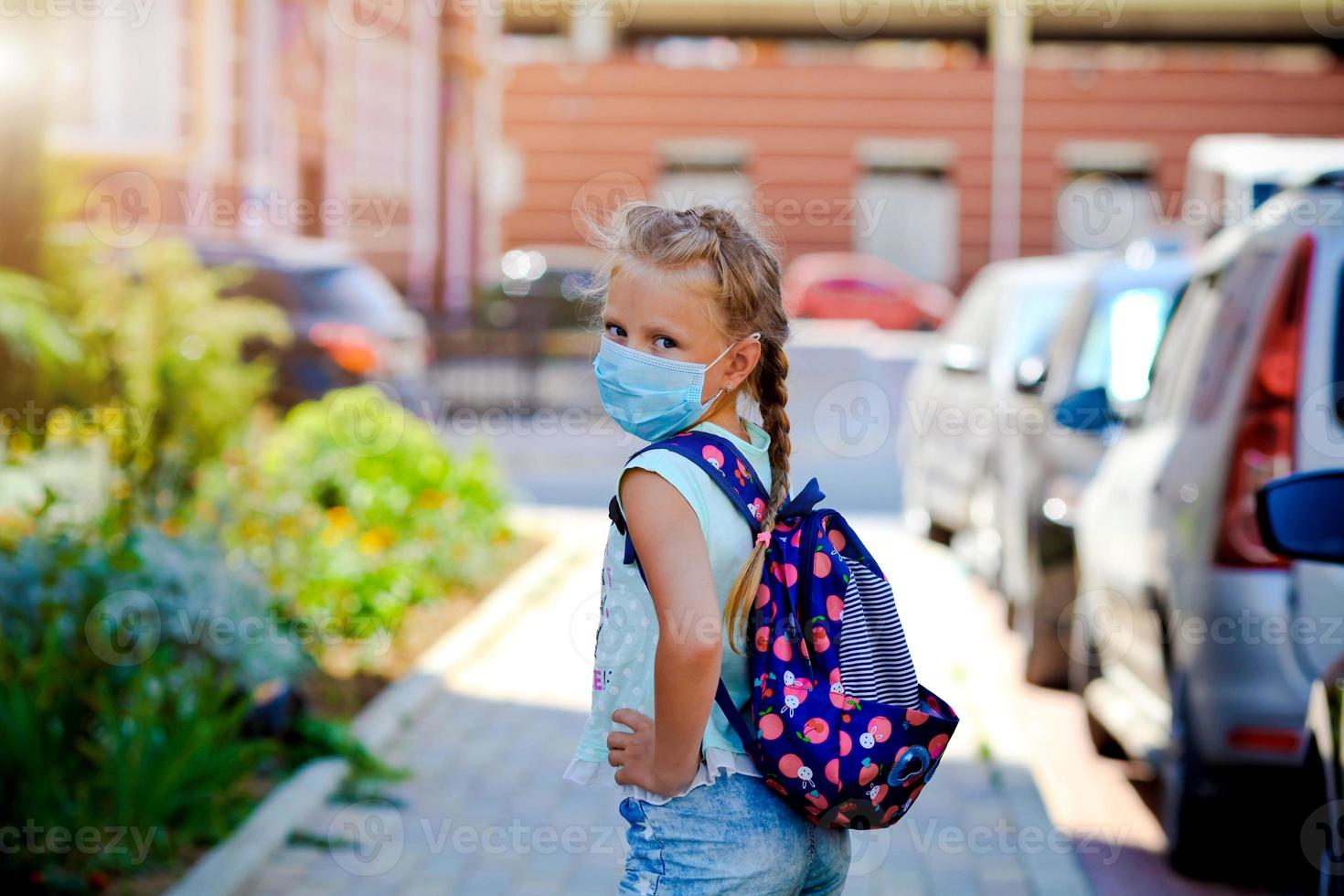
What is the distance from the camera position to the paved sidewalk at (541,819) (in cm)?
522

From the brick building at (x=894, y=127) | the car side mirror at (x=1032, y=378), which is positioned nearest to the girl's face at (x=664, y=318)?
the car side mirror at (x=1032, y=378)

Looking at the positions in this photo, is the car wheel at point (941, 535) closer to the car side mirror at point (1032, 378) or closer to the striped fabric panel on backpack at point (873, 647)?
the car side mirror at point (1032, 378)

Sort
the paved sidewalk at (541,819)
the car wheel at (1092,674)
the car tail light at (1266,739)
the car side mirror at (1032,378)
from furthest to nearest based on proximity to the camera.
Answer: the car side mirror at (1032,378)
the car wheel at (1092,674)
the paved sidewalk at (541,819)
the car tail light at (1266,739)

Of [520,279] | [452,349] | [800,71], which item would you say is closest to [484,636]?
[452,349]

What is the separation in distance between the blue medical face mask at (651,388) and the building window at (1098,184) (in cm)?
4163

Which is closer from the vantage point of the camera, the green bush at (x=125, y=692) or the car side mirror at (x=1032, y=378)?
the green bush at (x=125, y=692)

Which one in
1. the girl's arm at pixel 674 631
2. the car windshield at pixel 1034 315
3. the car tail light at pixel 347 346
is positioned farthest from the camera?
the car tail light at pixel 347 346

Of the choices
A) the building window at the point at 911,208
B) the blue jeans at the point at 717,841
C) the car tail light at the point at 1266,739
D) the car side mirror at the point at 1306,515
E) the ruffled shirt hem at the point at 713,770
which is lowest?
the car tail light at the point at 1266,739

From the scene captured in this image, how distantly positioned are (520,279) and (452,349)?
12859 mm

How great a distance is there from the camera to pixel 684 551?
2.38 metres

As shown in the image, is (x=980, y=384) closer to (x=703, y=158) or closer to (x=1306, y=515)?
(x=1306, y=515)

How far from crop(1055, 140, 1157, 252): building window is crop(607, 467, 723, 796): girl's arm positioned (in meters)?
41.8

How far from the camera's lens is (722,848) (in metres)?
2.51

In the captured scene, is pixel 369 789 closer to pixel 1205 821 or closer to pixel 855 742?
pixel 1205 821
